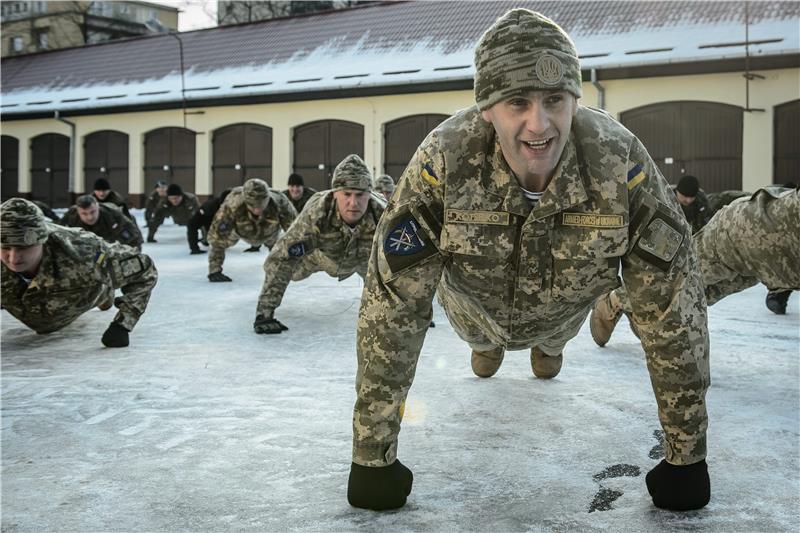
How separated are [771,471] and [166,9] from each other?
1879 inches

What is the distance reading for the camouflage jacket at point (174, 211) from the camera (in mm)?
16078

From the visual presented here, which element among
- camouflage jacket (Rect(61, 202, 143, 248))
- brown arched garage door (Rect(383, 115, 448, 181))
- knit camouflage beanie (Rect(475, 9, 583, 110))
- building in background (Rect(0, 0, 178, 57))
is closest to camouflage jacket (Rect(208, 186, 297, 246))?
camouflage jacket (Rect(61, 202, 143, 248))

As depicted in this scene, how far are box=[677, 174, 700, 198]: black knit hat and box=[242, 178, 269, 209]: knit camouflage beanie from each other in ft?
17.6

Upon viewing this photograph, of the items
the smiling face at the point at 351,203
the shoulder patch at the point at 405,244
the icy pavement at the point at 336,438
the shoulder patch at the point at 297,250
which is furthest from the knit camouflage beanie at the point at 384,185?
the shoulder patch at the point at 405,244

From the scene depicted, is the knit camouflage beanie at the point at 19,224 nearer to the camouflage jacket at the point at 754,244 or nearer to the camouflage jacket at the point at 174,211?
the camouflage jacket at the point at 754,244

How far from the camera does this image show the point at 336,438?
355 cm

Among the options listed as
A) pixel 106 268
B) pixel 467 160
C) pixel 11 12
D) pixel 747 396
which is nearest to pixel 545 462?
pixel 467 160

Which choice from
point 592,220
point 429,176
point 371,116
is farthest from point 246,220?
point 371,116

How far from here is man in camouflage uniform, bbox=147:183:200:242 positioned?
16.1 metres

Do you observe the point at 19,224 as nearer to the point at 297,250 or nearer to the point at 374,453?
the point at 297,250

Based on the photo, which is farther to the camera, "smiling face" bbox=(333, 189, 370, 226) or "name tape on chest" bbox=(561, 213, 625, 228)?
"smiling face" bbox=(333, 189, 370, 226)

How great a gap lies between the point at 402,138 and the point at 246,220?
9.10 meters

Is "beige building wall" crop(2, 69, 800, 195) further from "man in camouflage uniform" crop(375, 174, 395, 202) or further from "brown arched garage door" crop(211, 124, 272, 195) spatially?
"man in camouflage uniform" crop(375, 174, 395, 202)

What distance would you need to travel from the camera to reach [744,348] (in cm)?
565
